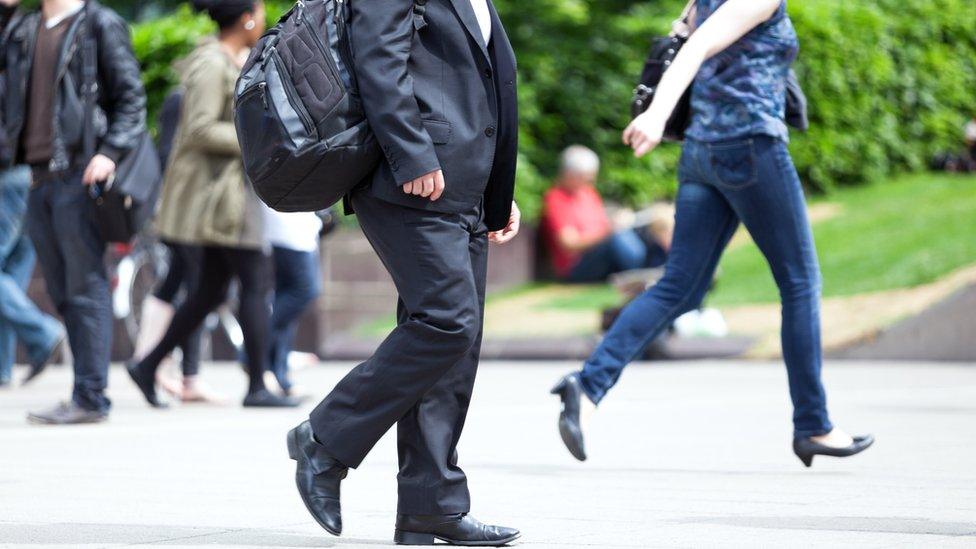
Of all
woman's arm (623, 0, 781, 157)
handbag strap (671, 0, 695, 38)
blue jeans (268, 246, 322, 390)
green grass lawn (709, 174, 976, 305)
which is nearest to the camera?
woman's arm (623, 0, 781, 157)

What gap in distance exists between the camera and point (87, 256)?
319 inches

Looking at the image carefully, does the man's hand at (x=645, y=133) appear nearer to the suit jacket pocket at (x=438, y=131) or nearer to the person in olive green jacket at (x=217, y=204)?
the suit jacket pocket at (x=438, y=131)

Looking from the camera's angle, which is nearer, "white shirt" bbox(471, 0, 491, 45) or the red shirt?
"white shirt" bbox(471, 0, 491, 45)

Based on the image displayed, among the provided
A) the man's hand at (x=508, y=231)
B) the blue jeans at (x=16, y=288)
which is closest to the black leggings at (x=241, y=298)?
the blue jeans at (x=16, y=288)

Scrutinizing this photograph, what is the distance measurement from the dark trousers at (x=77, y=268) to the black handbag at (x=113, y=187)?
7 cm

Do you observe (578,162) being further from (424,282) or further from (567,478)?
(424,282)

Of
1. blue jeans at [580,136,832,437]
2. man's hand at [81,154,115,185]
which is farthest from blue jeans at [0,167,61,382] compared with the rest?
blue jeans at [580,136,832,437]

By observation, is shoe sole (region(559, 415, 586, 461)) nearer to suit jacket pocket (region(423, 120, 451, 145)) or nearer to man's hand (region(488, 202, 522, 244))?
man's hand (region(488, 202, 522, 244))

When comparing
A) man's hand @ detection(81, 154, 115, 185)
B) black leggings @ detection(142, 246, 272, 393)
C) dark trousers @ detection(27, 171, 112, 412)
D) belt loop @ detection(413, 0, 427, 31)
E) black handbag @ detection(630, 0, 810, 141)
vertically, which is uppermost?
belt loop @ detection(413, 0, 427, 31)

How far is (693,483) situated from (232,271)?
142 inches

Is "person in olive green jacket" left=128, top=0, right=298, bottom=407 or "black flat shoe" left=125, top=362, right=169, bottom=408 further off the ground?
"person in olive green jacket" left=128, top=0, right=298, bottom=407

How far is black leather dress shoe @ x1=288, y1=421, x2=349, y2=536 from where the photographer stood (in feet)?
15.1

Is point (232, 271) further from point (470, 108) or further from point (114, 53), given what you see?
point (470, 108)

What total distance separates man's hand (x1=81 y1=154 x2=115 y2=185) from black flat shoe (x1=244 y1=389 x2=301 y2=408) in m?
1.58
